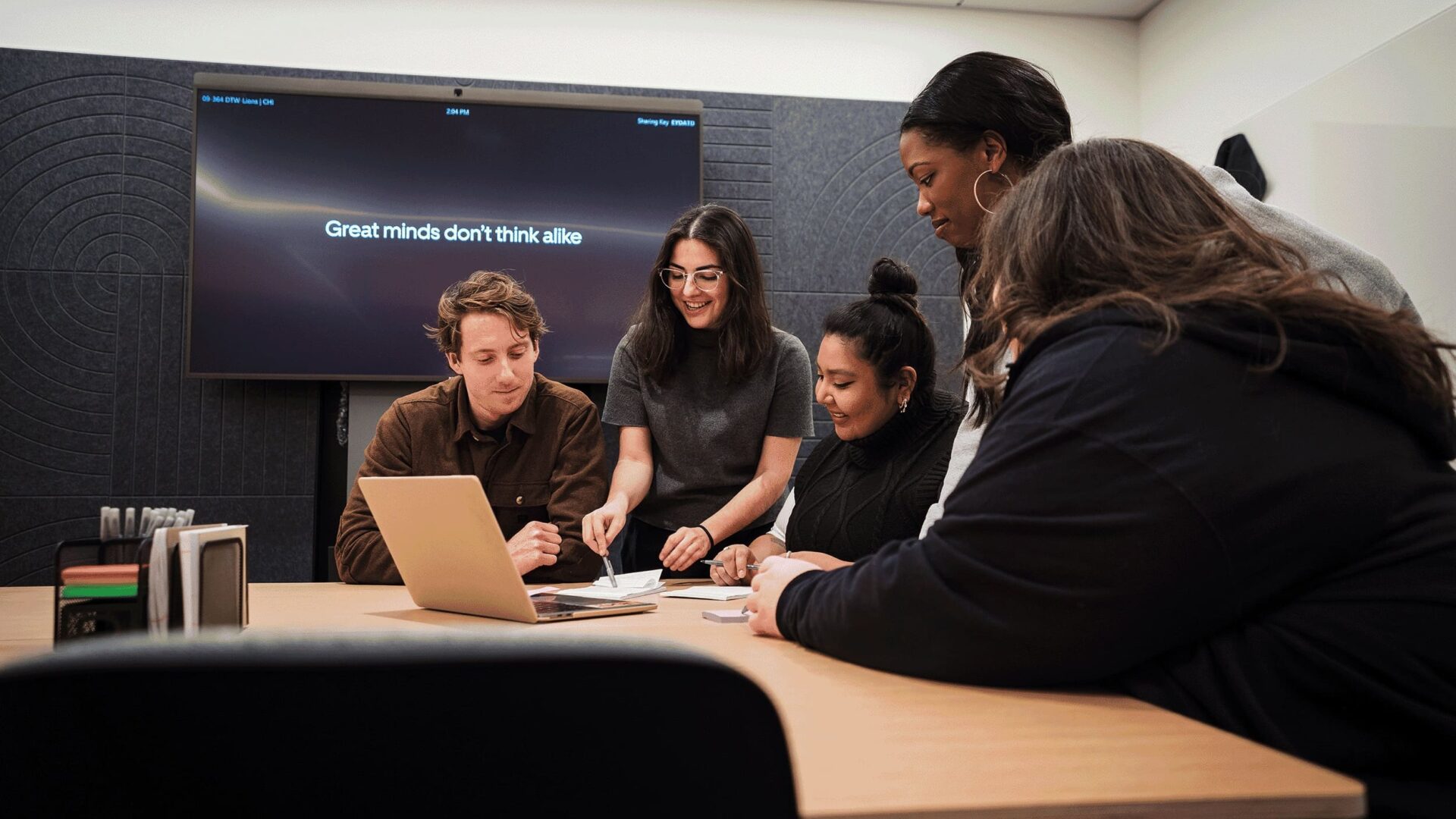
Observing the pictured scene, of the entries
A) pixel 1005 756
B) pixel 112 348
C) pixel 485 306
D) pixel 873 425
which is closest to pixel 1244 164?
pixel 873 425

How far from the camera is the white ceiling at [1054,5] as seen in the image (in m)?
3.82

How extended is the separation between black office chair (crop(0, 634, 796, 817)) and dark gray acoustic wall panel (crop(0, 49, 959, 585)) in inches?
121

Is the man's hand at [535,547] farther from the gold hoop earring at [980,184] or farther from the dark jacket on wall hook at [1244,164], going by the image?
the dark jacket on wall hook at [1244,164]

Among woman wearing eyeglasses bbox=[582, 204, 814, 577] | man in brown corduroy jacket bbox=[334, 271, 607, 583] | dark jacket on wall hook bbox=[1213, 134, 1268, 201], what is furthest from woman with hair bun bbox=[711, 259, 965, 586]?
dark jacket on wall hook bbox=[1213, 134, 1268, 201]

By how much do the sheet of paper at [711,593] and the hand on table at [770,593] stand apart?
0.40m

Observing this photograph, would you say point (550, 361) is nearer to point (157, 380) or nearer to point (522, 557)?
point (157, 380)

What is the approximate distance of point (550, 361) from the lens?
333 centimetres

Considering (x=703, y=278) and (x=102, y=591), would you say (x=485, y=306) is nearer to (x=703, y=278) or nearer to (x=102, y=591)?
(x=703, y=278)

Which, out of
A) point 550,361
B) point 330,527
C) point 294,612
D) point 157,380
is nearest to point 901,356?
point 294,612

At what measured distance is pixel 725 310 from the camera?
237cm

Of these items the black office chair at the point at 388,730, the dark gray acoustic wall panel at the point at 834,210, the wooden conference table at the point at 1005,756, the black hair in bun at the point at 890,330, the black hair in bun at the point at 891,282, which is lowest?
the wooden conference table at the point at 1005,756

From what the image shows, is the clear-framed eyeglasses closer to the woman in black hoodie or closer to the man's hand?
the man's hand

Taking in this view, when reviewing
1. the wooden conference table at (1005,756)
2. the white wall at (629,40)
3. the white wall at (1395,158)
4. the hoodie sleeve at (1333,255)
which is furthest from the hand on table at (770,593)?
the white wall at (629,40)

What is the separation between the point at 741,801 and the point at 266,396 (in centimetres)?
327
